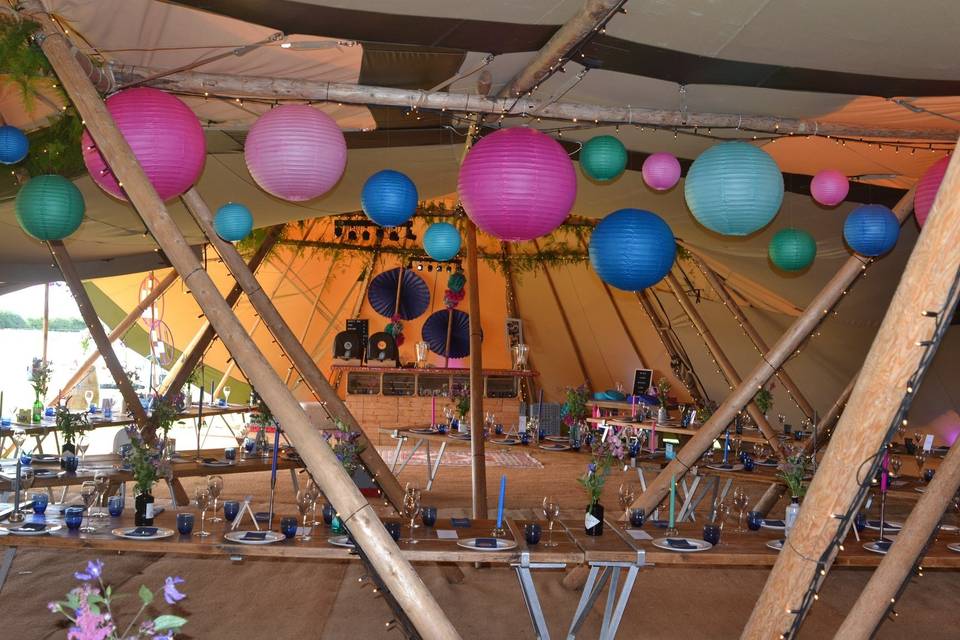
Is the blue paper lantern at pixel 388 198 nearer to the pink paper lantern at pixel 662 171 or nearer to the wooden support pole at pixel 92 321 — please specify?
the pink paper lantern at pixel 662 171

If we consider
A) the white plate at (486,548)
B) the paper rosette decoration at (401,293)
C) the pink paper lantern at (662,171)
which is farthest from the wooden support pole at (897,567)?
the paper rosette decoration at (401,293)

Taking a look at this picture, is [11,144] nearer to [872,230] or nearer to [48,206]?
[48,206]

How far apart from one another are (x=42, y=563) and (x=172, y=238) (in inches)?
152

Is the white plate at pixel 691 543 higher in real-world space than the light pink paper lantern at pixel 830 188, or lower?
lower

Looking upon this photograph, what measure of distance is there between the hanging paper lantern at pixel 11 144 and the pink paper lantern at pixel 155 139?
65cm

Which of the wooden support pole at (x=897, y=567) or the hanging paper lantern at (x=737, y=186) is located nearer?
the wooden support pole at (x=897, y=567)

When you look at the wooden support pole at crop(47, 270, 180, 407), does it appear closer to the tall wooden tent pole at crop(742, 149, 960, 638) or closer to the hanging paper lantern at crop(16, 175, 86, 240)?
the hanging paper lantern at crop(16, 175, 86, 240)

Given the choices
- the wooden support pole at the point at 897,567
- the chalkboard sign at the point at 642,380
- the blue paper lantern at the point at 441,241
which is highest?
the blue paper lantern at the point at 441,241

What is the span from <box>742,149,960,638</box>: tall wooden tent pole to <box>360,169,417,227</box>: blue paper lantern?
283 cm

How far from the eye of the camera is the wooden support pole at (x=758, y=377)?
5332 millimetres

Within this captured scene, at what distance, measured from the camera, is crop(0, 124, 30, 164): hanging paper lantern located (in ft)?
13.7

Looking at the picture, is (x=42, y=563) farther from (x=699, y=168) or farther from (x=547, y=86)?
(x=699, y=168)

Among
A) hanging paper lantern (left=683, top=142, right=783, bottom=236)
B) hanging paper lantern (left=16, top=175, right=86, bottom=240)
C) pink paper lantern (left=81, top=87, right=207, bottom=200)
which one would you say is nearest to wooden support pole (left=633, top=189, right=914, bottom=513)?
hanging paper lantern (left=683, top=142, right=783, bottom=236)

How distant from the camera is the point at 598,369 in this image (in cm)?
1406
